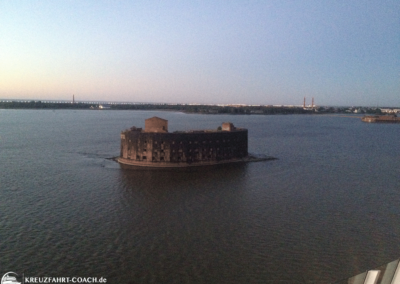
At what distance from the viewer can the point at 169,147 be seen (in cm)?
1580

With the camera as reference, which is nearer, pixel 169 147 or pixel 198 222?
pixel 198 222

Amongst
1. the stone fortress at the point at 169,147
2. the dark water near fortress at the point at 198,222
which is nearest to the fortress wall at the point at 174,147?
the stone fortress at the point at 169,147

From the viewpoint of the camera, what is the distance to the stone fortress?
1579cm

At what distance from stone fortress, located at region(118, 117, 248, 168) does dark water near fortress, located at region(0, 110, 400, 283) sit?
0.97 meters

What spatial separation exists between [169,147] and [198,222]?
7.14 metres

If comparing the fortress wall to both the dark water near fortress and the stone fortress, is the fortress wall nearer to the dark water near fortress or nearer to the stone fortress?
the stone fortress

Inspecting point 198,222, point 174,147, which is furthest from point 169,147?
point 198,222

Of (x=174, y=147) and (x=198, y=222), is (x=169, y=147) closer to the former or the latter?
(x=174, y=147)

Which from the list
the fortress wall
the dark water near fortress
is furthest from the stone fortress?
the dark water near fortress

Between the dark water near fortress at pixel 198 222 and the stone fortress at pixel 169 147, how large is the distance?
0.97 meters

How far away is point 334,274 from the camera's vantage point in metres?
6.45

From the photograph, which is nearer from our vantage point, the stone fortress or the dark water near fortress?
the dark water near fortress

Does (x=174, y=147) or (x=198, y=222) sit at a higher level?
(x=174, y=147)

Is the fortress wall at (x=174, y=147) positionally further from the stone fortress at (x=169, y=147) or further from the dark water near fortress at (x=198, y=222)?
the dark water near fortress at (x=198, y=222)
